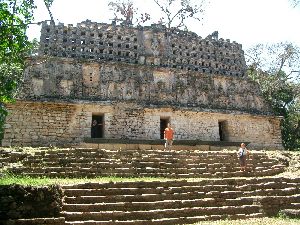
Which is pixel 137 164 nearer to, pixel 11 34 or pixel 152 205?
pixel 152 205

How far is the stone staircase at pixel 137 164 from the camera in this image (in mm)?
10672

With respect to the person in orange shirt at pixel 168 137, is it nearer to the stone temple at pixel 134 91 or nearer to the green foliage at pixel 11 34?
the stone temple at pixel 134 91

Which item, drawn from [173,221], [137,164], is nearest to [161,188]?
[173,221]

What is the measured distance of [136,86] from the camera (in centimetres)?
1780

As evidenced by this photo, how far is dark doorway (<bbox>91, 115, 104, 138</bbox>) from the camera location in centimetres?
1681

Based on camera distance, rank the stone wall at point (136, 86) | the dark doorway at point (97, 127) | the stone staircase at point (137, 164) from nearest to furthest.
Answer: the stone staircase at point (137, 164) → the stone wall at point (136, 86) → the dark doorway at point (97, 127)

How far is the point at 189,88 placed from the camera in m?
19.0

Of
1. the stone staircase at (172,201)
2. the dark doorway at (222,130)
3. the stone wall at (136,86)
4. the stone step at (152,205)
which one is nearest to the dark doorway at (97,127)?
the stone wall at (136,86)

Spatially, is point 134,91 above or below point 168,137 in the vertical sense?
above

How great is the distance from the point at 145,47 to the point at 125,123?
488cm

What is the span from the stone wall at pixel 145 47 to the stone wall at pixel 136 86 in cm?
60

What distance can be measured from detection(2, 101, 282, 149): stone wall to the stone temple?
0.14 feet

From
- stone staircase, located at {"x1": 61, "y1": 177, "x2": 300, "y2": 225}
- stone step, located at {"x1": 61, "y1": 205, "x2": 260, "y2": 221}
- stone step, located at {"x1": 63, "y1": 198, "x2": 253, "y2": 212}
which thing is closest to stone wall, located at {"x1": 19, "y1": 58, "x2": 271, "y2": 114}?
stone staircase, located at {"x1": 61, "y1": 177, "x2": 300, "y2": 225}

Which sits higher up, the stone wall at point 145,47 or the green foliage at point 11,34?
the stone wall at point 145,47
